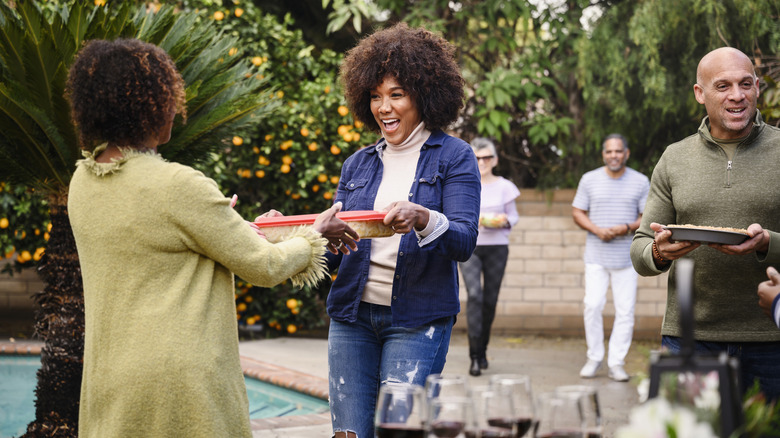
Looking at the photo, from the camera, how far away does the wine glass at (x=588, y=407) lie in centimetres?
156

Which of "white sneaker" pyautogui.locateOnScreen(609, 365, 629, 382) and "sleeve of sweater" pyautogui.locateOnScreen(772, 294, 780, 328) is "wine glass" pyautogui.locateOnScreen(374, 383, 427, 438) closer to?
"sleeve of sweater" pyautogui.locateOnScreen(772, 294, 780, 328)

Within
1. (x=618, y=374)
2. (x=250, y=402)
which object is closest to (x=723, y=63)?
(x=618, y=374)

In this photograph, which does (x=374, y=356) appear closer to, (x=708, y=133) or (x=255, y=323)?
(x=708, y=133)

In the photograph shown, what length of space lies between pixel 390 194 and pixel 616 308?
4.97 meters

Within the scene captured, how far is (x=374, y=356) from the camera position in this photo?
3.17m

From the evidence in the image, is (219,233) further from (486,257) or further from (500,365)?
(500,365)

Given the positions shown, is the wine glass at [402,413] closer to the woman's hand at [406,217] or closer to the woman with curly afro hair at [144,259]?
the woman with curly afro hair at [144,259]

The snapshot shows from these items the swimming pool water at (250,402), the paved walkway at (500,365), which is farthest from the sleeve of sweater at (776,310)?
the swimming pool water at (250,402)

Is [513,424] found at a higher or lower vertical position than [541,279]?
lower

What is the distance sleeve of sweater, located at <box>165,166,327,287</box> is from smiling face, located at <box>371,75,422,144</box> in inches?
35.7

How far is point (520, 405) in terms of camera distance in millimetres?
1637

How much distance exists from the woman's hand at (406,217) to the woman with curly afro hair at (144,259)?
548 mm

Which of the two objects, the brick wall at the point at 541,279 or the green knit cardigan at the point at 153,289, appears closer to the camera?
the green knit cardigan at the point at 153,289

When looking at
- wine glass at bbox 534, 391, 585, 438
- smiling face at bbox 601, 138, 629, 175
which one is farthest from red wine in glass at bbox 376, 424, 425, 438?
smiling face at bbox 601, 138, 629, 175
